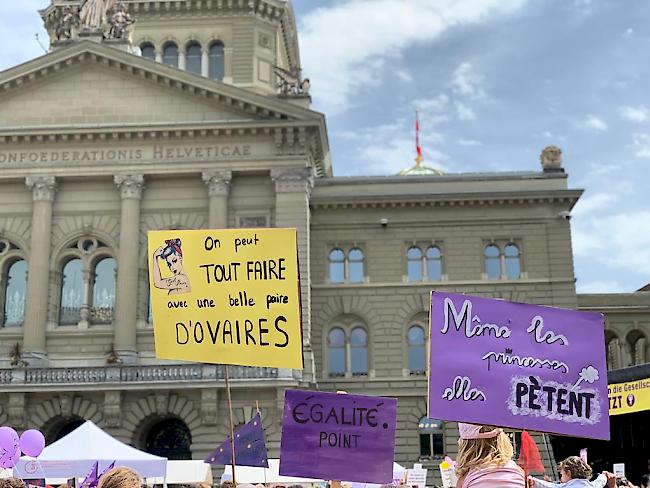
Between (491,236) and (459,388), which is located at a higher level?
(491,236)

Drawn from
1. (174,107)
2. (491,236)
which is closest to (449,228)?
(491,236)

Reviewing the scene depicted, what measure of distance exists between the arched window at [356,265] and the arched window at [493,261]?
5082 mm

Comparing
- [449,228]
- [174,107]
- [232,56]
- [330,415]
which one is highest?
[232,56]

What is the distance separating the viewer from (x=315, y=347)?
3706 centimetres

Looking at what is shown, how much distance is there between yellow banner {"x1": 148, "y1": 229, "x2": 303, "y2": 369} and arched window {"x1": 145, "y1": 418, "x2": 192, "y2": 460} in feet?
78.4

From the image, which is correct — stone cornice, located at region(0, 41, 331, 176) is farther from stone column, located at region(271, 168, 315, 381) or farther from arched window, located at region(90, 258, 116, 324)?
arched window, located at region(90, 258, 116, 324)

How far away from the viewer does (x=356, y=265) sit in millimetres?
38188

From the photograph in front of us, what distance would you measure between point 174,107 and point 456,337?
1185 inches

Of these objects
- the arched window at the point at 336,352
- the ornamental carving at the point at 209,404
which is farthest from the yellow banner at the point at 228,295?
the arched window at the point at 336,352

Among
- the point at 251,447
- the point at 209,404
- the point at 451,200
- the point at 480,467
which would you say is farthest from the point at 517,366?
the point at 451,200

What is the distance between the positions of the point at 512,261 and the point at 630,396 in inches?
937

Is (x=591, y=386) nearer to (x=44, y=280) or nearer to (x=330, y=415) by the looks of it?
(x=330, y=415)

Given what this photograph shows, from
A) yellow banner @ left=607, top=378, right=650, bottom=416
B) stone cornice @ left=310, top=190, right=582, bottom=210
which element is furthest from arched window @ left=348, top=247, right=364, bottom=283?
yellow banner @ left=607, top=378, right=650, bottom=416

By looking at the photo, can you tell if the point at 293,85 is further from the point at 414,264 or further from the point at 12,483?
the point at 12,483
